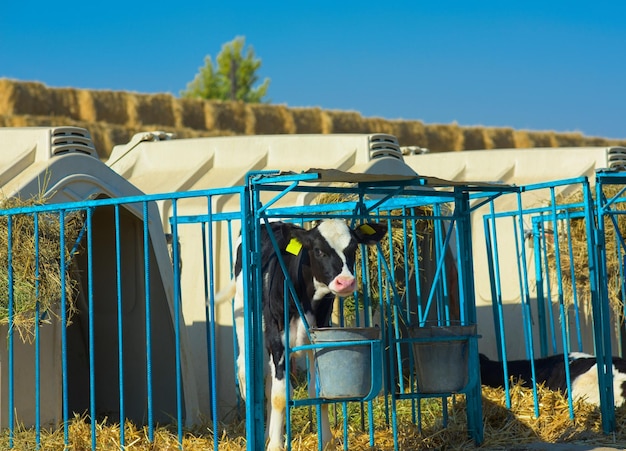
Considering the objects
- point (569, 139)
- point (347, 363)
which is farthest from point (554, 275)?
point (569, 139)

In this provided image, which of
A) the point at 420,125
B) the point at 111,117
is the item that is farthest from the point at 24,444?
the point at 420,125

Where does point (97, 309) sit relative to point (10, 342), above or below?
above

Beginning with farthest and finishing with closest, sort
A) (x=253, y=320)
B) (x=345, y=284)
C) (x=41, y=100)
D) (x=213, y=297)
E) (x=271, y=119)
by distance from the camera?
1. (x=271, y=119)
2. (x=41, y=100)
3. (x=213, y=297)
4. (x=345, y=284)
5. (x=253, y=320)

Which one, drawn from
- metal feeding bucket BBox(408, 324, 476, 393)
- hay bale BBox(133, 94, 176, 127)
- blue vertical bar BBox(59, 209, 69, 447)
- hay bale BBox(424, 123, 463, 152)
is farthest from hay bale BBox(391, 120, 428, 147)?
metal feeding bucket BBox(408, 324, 476, 393)

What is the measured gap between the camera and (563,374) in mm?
9812

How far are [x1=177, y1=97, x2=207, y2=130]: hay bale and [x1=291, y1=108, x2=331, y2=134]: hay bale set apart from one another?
8.74 ft

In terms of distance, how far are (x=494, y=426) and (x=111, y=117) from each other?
63.2 ft

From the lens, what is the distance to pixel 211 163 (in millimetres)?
12531

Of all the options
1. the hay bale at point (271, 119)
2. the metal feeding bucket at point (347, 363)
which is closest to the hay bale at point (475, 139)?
the hay bale at point (271, 119)

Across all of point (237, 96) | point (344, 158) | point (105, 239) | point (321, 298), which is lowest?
point (321, 298)

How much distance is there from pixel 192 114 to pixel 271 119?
2.35 meters

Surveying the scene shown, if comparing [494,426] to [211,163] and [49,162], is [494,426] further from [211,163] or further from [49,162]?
[211,163]

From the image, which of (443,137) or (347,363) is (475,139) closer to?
(443,137)

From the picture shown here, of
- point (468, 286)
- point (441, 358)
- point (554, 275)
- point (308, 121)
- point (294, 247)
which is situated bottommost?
point (441, 358)
